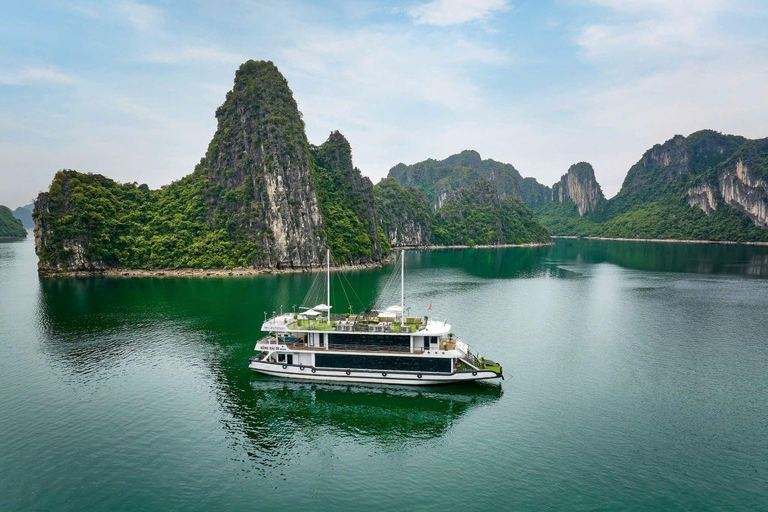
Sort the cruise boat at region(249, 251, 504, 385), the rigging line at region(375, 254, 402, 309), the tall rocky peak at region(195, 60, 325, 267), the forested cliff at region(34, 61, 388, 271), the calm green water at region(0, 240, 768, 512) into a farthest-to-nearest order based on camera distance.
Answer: the tall rocky peak at region(195, 60, 325, 267)
the forested cliff at region(34, 61, 388, 271)
the rigging line at region(375, 254, 402, 309)
the cruise boat at region(249, 251, 504, 385)
the calm green water at region(0, 240, 768, 512)

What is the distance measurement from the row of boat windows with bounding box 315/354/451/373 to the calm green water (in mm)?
1909

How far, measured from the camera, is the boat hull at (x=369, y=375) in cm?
3738

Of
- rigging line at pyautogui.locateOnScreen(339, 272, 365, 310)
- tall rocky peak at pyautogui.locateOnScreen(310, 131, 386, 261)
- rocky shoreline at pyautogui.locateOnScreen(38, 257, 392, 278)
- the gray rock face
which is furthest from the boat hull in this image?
tall rocky peak at pyautogui.locateOnScreen(310, 131, 386, 261)

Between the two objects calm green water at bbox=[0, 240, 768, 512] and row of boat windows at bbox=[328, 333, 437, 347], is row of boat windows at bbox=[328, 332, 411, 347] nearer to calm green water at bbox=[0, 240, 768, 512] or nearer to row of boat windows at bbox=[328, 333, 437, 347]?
row of boat windows at bbox=[328, 333, 437, 347]

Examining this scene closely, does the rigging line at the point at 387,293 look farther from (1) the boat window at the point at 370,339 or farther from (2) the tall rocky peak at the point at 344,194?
(2) the tall rocky peak at the point at 344,194

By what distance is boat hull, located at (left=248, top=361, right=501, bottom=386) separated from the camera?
37.4 meters

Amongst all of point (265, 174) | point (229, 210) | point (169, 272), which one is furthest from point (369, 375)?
point (229, 210)

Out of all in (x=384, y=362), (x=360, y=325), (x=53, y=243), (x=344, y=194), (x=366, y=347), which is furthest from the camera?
(x=344, y=194)

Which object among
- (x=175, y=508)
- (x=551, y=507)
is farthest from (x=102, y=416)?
(x=551, y=507)

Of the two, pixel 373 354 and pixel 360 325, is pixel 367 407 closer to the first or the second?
pixel 373 354

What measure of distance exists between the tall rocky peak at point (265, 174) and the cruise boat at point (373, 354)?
75.9m

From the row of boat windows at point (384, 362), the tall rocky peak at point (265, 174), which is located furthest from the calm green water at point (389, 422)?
the tall rocky peak at point (265, 174)

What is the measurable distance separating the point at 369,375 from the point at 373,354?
1.81m

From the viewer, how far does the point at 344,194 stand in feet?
481
